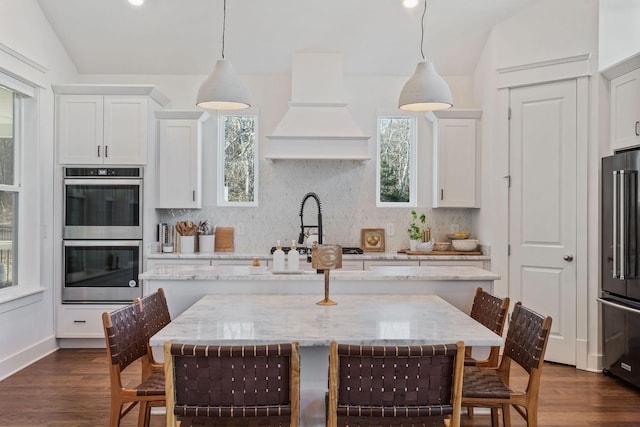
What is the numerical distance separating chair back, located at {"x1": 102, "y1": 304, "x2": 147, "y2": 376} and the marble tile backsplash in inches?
124

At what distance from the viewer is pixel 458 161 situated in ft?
17.9

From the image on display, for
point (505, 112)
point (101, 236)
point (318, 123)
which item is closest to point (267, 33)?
point (318, 123)

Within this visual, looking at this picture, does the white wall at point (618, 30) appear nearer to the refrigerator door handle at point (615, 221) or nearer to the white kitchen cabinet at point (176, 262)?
the refrigerator door handle at point (615, 221)

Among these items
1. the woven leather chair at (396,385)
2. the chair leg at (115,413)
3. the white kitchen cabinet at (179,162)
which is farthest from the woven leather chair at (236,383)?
the white kitchen cabinet at (179,162)

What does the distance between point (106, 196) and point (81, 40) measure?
5.16ft

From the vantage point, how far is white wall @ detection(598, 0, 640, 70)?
172 inches

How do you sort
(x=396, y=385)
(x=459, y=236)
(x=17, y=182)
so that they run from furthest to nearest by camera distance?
(x=459, y=236) < (x=17, y=182) < (x=396, y=385)

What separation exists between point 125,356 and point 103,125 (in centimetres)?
324

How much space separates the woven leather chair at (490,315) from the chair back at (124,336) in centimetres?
170

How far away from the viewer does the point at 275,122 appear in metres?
5.82

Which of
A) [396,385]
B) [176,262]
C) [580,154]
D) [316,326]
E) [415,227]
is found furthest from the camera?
[415,227]

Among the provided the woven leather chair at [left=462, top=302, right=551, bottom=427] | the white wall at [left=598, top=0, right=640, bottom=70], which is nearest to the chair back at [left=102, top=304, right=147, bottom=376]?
the woven leather chair at [left=462, top=302, right=551, bottom=427]

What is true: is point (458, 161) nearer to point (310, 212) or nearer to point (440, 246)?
point (440, 246)

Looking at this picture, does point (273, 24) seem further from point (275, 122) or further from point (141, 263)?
point (141, 263)
